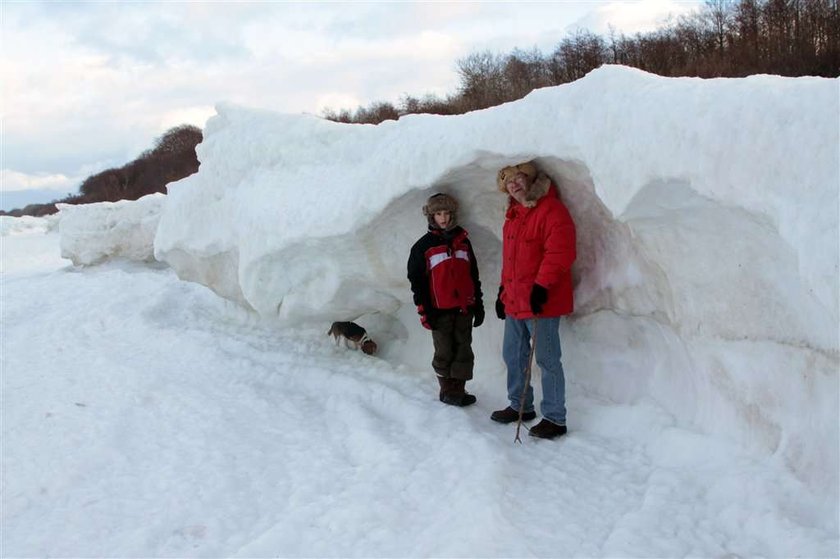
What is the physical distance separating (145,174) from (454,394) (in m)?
38.6

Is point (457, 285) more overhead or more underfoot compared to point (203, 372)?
more overhead

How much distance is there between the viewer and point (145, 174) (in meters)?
38.6

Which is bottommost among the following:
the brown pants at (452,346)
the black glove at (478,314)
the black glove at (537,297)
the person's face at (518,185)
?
the brown pants at (452,346)

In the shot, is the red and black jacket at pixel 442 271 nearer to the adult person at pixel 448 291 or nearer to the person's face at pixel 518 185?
the adult person at pixel 448 291

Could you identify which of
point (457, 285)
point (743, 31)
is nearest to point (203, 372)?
point (457, 285)

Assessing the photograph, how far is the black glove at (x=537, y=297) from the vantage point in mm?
3600

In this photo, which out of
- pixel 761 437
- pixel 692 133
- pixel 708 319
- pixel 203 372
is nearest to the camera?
pixel 692 133

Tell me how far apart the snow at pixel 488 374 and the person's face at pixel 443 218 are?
0.22 m

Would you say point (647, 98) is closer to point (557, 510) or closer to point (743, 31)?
point (557, 510)

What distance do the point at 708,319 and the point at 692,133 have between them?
0.99 meters

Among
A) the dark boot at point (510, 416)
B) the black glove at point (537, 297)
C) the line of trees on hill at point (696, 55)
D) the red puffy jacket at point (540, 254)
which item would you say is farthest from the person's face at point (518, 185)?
the line of trees on hill at point (696, 55)

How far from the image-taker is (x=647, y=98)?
310 cm

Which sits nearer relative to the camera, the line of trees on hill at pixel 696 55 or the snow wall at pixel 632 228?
the snow wall at pixel 632 228

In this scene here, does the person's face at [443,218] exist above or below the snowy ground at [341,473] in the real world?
above
